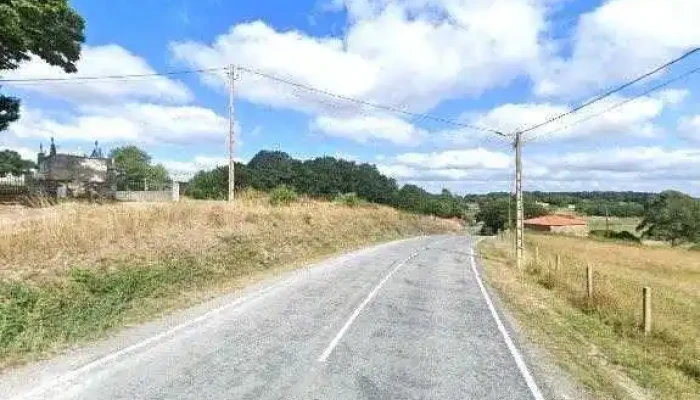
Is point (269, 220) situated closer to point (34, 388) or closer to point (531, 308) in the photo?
point (531, 308)

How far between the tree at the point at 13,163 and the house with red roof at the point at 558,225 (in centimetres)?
9272

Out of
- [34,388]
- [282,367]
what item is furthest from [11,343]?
[282,367]

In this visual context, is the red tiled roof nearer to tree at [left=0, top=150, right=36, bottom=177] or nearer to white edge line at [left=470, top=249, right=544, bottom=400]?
tree at [left=0, top=150, right=36, bottom=177]

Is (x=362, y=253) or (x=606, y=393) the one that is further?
(x=362, y=253)

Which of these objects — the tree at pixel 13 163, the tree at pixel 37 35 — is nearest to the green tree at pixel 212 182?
the tree at pixel 13 163

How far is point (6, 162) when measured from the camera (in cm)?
9688

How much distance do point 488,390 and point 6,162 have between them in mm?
105077

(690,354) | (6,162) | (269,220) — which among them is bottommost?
(690,354)

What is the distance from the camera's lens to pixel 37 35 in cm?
2611

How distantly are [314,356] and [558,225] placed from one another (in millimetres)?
119602

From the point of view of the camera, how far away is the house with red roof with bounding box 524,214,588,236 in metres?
122

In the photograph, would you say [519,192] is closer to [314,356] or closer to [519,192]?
[519,192]

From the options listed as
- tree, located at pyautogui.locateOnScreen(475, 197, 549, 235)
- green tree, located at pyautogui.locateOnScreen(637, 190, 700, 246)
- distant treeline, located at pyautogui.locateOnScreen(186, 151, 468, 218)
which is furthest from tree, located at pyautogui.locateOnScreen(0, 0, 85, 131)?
green tree, located at pyautogui.locateOnScreen(637, 190, 700, 246)

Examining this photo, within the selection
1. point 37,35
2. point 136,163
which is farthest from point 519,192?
point 136,163
